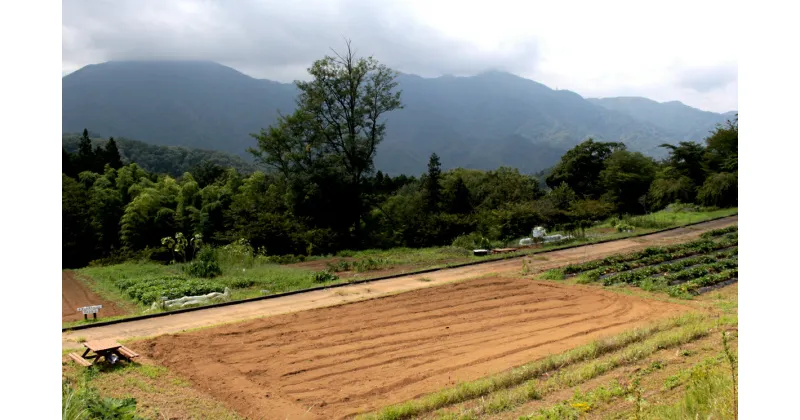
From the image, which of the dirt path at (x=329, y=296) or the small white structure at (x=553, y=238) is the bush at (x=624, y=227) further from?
the small white structure at (x=553, y=238)

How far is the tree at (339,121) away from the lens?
26.4m

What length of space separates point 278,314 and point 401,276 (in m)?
4.69

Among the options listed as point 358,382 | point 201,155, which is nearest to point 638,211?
point 358,382

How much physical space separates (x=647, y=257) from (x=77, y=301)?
1534cm

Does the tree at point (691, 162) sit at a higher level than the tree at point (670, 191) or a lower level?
higher

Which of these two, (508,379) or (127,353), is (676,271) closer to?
(508,379)

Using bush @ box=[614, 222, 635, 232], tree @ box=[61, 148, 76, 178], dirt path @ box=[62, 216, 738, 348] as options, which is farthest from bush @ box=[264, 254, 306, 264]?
tree @ box=[61, 148, 76, 178]

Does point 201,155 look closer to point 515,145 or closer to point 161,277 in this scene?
point 161,277

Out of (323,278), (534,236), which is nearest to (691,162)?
(534,236)

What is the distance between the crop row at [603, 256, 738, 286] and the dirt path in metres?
2.35

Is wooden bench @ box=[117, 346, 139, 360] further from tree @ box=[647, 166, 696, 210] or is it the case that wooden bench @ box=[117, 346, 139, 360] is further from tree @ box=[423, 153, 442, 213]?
tree @ box=[647, 166, 696, 210]

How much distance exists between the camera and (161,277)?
45.0 feet

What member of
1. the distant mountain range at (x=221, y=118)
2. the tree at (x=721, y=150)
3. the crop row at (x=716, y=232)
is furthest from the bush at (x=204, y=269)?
the distant mountain range at (x=221, y=118)

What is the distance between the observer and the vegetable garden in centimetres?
1142
